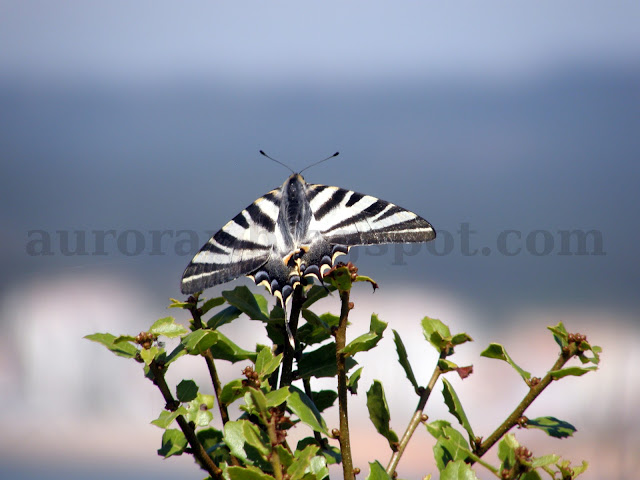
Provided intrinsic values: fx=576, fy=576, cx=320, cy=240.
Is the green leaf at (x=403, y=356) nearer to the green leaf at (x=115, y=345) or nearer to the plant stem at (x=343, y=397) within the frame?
the plant stem at (x=343, y=397)

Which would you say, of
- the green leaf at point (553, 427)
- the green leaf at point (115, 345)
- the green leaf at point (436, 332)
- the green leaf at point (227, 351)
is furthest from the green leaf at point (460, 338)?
the green leaf at point (115, 345)

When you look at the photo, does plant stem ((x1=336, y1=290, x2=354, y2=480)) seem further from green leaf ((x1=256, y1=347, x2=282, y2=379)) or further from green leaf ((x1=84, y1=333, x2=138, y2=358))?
green leaf ((x1=84, y1=333, x2=138, y2=358))

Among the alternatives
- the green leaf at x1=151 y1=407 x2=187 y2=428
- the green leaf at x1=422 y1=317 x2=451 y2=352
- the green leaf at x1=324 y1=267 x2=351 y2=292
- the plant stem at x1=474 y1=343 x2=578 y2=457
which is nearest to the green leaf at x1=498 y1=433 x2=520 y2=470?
the plant stem at x1=474 y1=343 x2=578 y2=457

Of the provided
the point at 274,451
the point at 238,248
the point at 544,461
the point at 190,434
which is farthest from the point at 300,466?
the point at 238,248

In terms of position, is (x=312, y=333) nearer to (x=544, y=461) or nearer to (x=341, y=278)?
(x=341, y=278)

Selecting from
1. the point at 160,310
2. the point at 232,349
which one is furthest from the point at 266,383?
the point at 160,310
